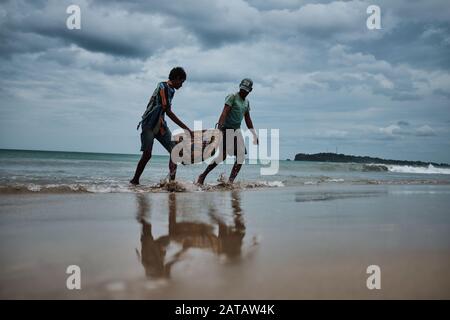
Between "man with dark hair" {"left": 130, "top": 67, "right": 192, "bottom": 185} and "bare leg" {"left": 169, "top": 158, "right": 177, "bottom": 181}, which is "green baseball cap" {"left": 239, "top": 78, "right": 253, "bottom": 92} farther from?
"bare leg" {"left": 169, "top": 158, "right": 177, "bottom": 181}

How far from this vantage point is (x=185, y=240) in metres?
2.39

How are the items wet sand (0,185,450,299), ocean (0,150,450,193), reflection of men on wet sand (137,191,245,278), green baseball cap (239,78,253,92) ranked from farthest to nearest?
green baseball cap (239,78,253,92) → ocean (0,150,450,193) → reflection of men on wet sand (137,191,245,278) → wet sand (0,185,450,299)

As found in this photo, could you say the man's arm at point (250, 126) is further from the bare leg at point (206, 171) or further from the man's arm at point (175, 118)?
the man's arm at point (175, 118)

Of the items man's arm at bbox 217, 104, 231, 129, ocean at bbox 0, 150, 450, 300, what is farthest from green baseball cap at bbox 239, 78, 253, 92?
ocean at bbox 0, 150, 450, 300

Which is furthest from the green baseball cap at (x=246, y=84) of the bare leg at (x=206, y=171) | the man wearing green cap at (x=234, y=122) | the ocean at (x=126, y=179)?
the ocean at (x=126, y=179)

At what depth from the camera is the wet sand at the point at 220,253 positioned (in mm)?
1545

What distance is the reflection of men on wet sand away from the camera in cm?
186

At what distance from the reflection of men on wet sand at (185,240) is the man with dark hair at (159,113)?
9.80 ft

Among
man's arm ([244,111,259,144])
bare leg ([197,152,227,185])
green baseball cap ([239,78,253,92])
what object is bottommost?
bare leg ([197,152,227,185])

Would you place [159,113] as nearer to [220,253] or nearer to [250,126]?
[250,126]

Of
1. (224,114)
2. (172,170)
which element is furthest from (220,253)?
(224,114)

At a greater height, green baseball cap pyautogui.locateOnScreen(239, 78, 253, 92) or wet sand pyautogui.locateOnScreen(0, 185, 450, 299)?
green baseball cap pyautogui.locateOnScreen(239, 78, 253, 92)
